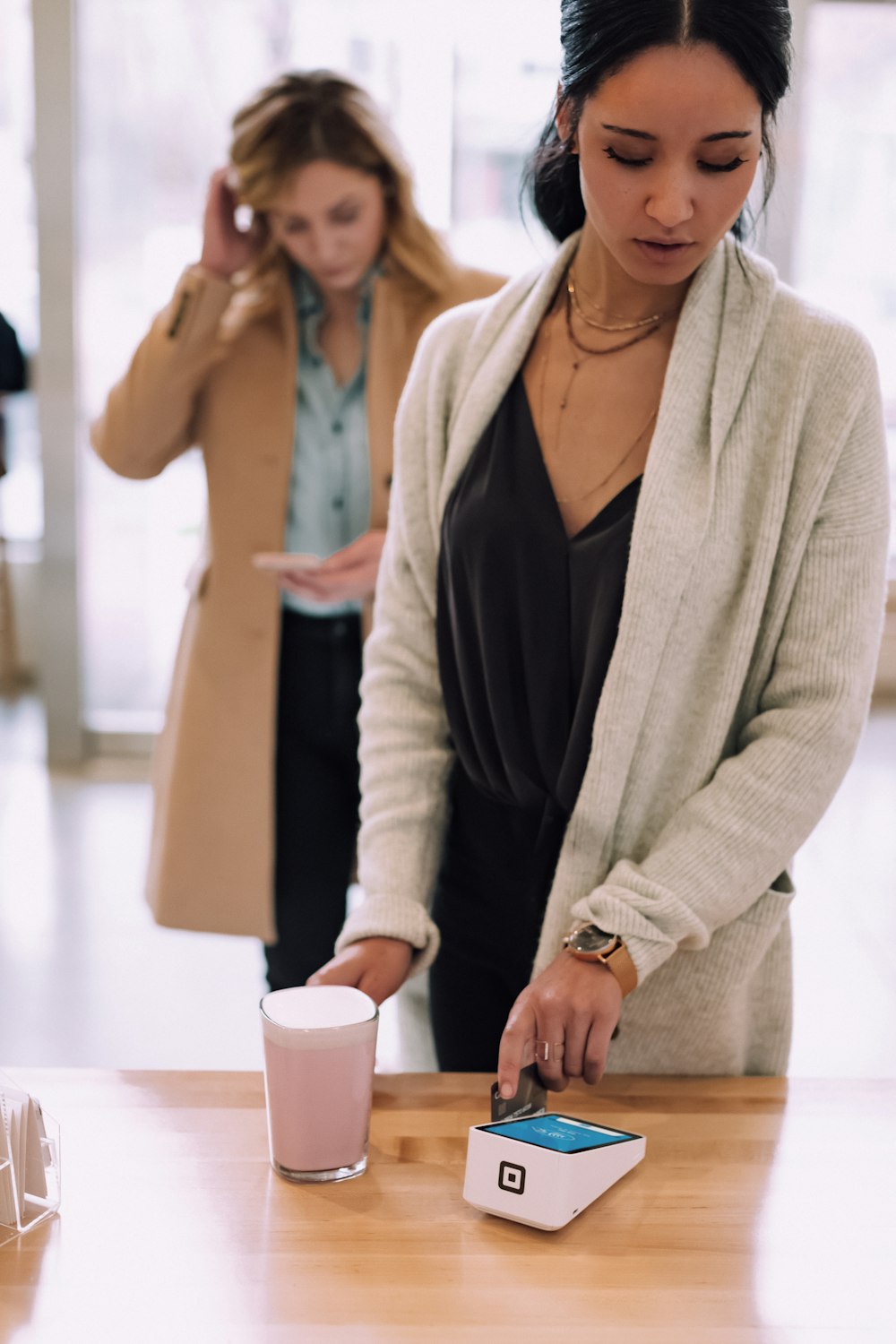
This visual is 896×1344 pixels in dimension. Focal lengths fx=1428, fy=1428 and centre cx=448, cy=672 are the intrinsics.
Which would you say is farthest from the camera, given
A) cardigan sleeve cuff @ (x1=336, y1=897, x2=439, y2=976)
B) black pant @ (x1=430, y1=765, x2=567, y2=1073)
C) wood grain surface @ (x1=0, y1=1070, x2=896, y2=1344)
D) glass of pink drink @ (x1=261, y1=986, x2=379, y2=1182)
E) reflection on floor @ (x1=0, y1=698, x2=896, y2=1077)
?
reflection on floor @ (x1=0, y1=698, x2=896, y2=1077)

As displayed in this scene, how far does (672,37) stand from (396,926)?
2.32 ft

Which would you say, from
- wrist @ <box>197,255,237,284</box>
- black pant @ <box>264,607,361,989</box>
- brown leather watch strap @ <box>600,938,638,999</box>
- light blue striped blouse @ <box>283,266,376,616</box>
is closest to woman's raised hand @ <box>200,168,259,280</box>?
wrist @ <box>197,255,237,284</box>

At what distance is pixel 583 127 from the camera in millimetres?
1085

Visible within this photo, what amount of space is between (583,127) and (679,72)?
0.31ft

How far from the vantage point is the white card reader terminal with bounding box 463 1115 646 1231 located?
2.92 ft

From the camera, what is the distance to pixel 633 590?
1.12m

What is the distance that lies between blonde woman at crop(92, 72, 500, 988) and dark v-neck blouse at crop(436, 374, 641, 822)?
2.51ft

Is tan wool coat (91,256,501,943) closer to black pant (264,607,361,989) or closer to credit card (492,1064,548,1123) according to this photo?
black pant (264,607,361,989)

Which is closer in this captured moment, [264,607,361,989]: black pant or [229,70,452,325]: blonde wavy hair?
[229,70,452,325]: blonde wavy hair

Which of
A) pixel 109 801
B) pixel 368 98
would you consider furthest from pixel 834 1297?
pixel 109 801

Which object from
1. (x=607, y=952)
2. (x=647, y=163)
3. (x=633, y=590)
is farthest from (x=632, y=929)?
(x=647, y=163)

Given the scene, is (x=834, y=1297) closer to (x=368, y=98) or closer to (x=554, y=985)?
(x=554, y=985)

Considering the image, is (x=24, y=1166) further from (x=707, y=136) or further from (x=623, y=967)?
(x=707, y=136)

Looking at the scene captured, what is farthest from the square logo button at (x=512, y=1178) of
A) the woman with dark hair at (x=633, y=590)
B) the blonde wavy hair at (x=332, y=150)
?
the blonde wavy hair at (x=332, y=150)
